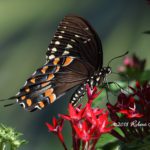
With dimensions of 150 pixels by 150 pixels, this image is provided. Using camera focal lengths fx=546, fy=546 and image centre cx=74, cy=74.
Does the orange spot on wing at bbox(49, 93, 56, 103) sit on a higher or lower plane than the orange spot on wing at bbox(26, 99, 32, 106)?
lower

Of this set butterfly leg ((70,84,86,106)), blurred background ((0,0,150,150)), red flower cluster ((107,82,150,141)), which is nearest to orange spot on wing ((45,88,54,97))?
butterfly leg ((70,84,86,106))

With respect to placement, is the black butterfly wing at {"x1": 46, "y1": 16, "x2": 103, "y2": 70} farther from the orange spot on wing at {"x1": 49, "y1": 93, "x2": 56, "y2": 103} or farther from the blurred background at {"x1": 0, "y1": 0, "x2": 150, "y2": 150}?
the blurred background at {"x1": 0, "y1": 0, "x2": 150, "y2": 150}

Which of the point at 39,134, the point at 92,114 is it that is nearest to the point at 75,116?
the point at 92,114

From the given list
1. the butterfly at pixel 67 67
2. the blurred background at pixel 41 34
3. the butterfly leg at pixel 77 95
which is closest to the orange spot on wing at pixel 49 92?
the butterfly at pixel 67 67

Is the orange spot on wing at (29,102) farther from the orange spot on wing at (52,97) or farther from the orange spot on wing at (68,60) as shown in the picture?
the orange spot on wing at (68,60)

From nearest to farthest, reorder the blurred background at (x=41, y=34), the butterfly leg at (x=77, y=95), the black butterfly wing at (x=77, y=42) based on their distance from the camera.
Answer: the butterfly leg at (x=77, y=95), the black butterfly wing at (x=77, y=42), the blurred background at (x=41, y=34)

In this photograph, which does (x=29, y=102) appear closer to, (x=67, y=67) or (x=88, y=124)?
(x=67, y=67)

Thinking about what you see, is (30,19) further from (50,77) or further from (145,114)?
(145,114)

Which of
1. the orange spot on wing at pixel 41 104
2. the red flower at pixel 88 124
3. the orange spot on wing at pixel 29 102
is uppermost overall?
the red flower at pixel 88 124
